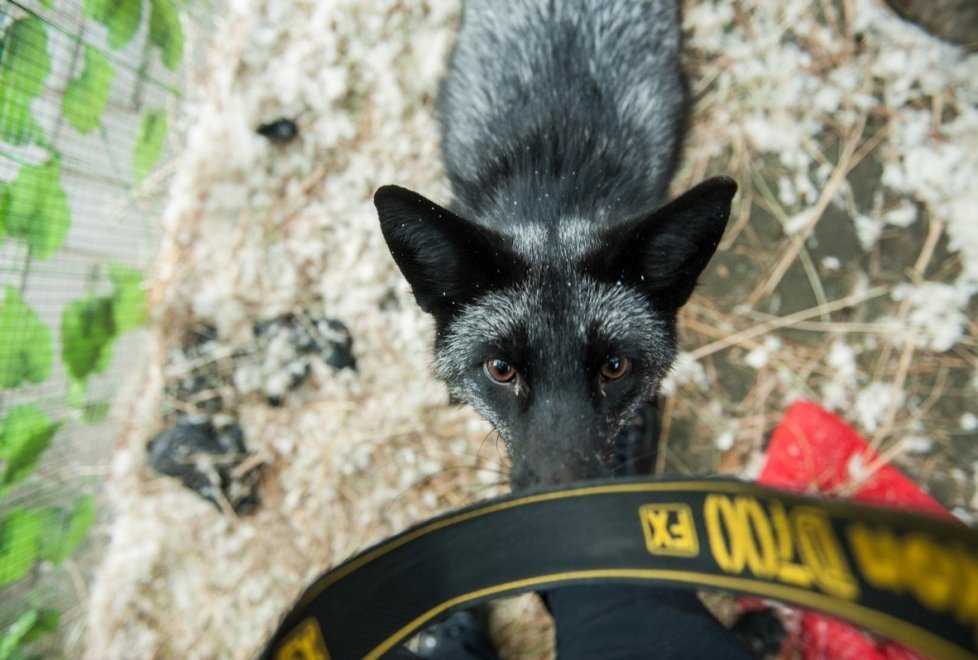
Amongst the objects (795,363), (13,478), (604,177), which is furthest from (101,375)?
(795,363)

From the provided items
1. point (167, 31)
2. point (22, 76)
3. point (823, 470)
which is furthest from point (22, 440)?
point (823, 470)

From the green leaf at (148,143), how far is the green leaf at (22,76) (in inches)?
27.4

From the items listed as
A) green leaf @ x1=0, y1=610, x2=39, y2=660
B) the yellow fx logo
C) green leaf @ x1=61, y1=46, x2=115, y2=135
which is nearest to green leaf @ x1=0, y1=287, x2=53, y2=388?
green leaf @ x1=61, y1=46, x2=115, y2=135

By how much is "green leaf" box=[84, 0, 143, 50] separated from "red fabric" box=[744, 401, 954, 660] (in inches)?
150

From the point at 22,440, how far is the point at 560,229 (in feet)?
8.82

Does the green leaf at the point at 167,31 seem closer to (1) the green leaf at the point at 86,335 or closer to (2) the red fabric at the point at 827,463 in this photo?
(1) the green leaf at the point at 86,335

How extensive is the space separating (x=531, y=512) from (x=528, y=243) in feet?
3.00

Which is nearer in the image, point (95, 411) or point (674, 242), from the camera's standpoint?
point (674, 242)

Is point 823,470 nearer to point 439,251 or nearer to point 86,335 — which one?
point 439,251

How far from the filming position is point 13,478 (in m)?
2.90

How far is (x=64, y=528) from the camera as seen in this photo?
327cm

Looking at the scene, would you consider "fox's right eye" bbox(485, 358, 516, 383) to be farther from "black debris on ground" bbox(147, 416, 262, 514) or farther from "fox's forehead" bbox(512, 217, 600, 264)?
"black debris on ground" bbox(147, 416, 262, 514)

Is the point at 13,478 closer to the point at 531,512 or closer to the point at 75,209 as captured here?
the point at 75,209

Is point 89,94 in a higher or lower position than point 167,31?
lower
